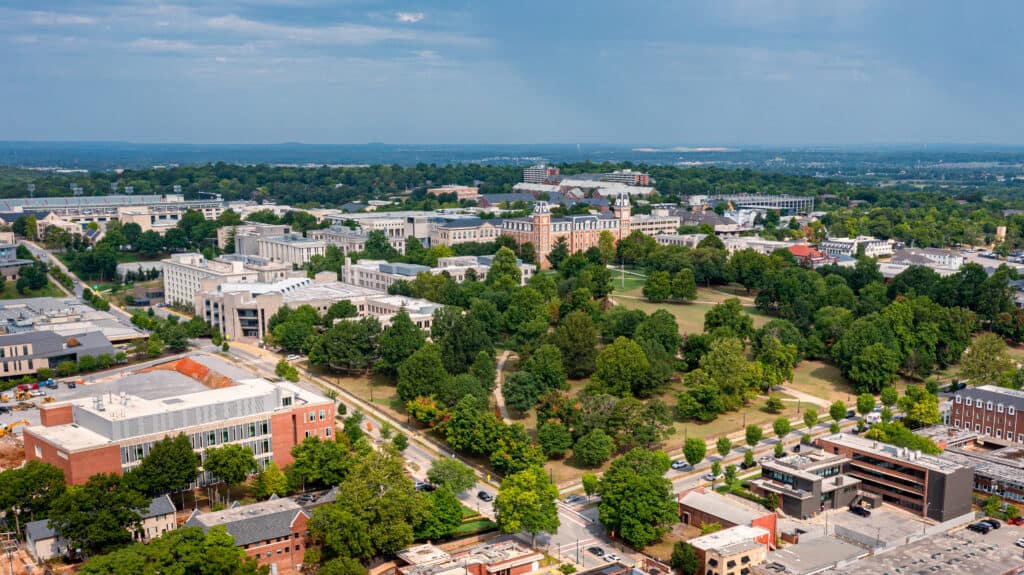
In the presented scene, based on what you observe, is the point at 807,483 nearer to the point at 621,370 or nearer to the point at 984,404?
the point at 621,370

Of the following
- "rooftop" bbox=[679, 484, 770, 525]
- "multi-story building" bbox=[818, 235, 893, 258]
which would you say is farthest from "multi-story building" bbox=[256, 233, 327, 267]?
"rooftop" bbox=[679, 484, 770, 525]

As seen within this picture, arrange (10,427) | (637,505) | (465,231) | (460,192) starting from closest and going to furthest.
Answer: (637,505) → (10,427) → (465,231) → (460,192)

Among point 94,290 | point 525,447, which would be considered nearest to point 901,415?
point 525,447

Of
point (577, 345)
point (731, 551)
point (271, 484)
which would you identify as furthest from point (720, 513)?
point (577, 345)

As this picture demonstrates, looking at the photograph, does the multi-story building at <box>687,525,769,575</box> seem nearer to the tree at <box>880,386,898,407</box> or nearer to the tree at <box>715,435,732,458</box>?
the tree at <box>715,435,732,458</box>

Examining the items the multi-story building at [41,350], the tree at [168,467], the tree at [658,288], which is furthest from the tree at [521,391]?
the tree at [658,288]

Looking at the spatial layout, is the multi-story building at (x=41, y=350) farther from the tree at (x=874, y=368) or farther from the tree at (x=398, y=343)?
the tree at (x=874, y=368)

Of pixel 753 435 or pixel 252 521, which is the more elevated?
pixel 252 521

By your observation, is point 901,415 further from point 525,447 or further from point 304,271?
point 304,271
